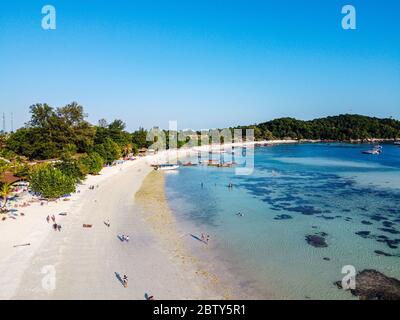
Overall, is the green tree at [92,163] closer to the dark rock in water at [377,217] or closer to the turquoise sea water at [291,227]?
the turquoise sea water at [291,227]

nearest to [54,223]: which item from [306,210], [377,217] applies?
[306,210]

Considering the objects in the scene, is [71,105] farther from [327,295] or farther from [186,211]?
[327,295]

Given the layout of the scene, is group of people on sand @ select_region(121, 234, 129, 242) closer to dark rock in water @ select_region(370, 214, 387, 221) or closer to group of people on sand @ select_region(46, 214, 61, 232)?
group of people on sand @ select_region(46, 214, 61, 232)

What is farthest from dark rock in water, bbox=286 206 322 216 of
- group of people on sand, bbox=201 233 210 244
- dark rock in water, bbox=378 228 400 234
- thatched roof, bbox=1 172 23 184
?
thatched roof, bbox=1 172 23 184

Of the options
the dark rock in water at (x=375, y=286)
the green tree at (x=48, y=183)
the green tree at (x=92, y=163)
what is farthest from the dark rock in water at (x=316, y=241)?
the green tree at (x=92, y=163)

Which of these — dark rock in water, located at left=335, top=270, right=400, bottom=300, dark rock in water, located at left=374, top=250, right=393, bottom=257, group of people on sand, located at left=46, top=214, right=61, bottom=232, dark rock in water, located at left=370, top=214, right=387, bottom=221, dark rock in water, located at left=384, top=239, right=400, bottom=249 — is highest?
group of people on sand, located at left=46, top=214, right=61, bottom=232

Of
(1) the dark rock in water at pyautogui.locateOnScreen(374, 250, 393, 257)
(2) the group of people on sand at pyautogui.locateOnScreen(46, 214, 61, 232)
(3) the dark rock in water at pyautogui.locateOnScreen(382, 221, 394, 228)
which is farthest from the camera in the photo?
(3) the dark rock in water at pyautogui.locateOnScreen(382, 221, 394, 228)
